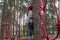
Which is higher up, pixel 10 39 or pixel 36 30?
pixel 36 30

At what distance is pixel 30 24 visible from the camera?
315 centimetres

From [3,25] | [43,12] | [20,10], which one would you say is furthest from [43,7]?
[20,10]

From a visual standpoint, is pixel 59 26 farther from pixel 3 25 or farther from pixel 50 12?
pixel 50 12

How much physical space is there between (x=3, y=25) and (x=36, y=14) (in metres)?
3.57

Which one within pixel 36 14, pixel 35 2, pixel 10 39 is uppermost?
pixel 35 2

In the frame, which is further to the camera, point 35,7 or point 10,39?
point 10,39

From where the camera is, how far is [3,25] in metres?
6.12

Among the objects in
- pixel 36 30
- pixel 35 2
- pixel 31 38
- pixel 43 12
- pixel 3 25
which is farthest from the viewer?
pixel 3 25

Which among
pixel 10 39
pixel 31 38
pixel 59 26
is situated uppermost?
pixel 59 26

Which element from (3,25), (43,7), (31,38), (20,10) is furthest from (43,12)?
(20,10)

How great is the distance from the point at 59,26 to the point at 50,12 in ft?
34.1

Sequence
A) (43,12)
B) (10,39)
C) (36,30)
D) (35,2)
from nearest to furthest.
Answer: (36,30), (35,2), (43,12), (10,39)

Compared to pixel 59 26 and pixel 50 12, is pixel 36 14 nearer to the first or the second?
pixel 59 26

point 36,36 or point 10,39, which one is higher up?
point 36,36
